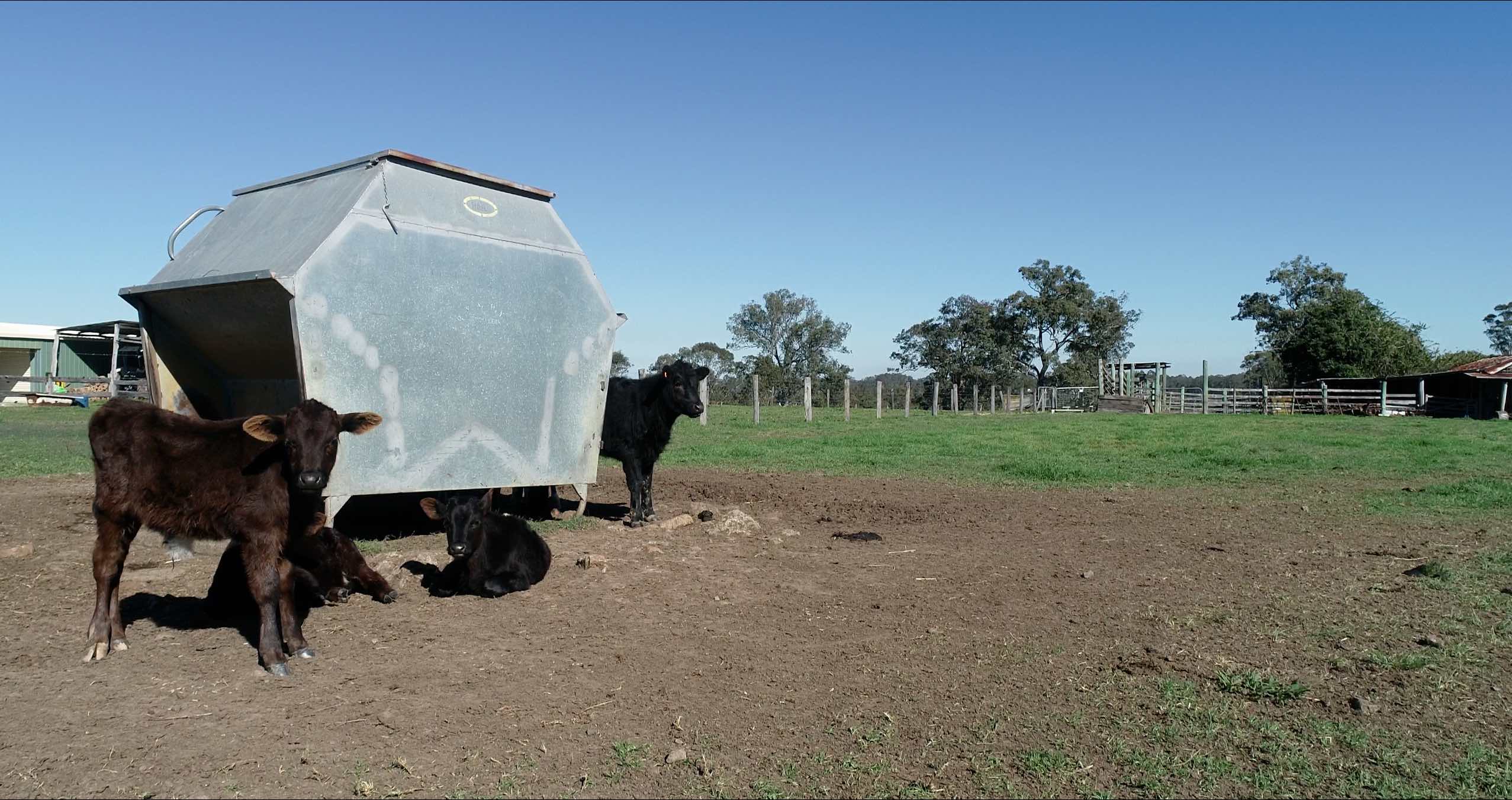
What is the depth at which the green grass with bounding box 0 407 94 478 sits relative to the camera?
13.1 m

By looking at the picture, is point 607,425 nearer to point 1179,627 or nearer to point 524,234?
point 524,234

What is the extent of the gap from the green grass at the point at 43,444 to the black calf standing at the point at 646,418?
5016 millimetres

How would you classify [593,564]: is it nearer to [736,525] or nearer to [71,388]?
[736,525]

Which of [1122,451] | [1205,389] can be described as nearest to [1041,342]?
[1205,389]

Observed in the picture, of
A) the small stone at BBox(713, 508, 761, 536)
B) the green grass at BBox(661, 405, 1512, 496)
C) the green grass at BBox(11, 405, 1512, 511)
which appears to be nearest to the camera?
the small stone at BBox(713, 508, 761, 536)

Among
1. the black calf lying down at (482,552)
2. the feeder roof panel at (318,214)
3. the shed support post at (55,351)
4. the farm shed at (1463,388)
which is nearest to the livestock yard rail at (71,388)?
the shed support post at (55,351)

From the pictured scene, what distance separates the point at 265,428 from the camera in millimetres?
5109

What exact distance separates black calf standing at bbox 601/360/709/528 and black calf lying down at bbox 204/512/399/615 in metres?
3.59

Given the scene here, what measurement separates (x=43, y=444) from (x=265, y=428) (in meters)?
15.9

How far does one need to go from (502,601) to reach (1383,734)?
5.22m

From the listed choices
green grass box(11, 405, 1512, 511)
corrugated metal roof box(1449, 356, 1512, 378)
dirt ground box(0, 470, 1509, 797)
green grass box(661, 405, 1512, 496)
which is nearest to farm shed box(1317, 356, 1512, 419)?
corrugated metal roof box(1449, 356, 1512, 378)

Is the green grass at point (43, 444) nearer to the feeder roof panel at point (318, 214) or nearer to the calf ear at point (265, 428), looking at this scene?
the feeder roof panel at point (318, 214)

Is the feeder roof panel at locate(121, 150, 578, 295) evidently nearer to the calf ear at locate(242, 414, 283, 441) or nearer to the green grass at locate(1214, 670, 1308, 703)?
the calf ear at locate(242, 414, 283, 441)

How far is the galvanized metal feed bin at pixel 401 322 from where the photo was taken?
763 cm
